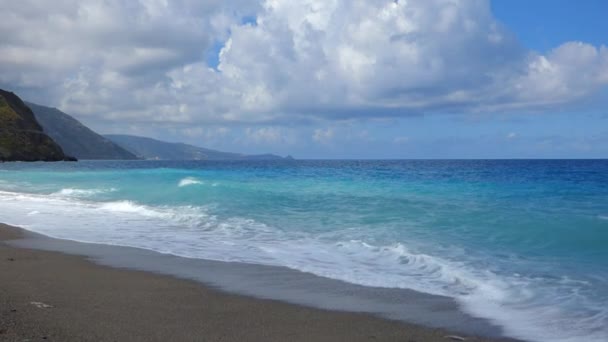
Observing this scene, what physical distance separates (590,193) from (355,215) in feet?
48.0

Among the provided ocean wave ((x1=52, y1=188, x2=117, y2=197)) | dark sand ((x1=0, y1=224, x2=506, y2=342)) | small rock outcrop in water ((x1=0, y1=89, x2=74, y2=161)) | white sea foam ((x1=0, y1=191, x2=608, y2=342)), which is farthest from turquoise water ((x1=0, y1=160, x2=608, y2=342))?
small rock outcrop in water ((x1=0, y1=89, x2=74, y2=161))

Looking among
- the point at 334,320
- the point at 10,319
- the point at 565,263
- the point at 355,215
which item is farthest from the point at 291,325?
the point at 355,215

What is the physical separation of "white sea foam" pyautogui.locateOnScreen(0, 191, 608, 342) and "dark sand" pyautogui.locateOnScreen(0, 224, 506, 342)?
5.04ft

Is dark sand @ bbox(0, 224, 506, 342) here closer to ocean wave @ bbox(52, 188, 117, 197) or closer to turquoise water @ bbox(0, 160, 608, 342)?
turquoise water @ bbox(0, 160, 608, 342)

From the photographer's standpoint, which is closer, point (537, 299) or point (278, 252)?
point (537, 299)

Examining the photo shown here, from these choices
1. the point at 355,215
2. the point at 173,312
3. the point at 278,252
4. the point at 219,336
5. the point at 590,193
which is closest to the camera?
the point at 219,336

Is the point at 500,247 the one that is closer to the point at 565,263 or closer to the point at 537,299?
the point at 565,263

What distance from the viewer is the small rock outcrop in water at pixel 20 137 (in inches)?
4125

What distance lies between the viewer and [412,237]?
13422mm

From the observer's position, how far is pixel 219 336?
5375 millimetres

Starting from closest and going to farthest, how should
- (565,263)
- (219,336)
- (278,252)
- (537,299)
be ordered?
(219,336) < (537,299) < (565,263) < (278,252)

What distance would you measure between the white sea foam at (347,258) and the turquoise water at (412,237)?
0.09 ft

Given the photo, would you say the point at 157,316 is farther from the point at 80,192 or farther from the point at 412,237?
the point at 80,192

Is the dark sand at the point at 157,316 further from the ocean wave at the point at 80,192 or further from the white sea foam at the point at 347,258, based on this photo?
the ocean wave at the point at 80,192
